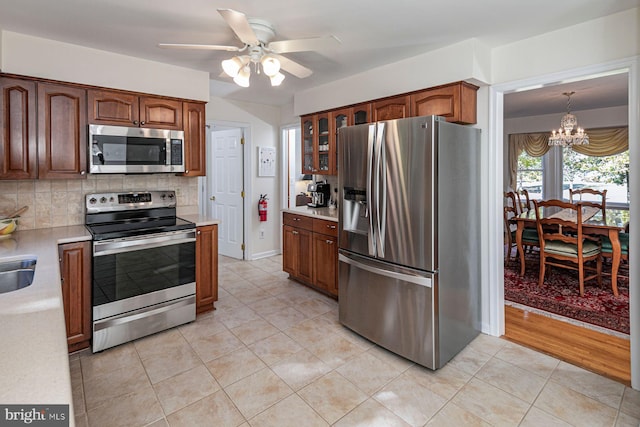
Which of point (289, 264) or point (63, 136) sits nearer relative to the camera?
point (63, 136)

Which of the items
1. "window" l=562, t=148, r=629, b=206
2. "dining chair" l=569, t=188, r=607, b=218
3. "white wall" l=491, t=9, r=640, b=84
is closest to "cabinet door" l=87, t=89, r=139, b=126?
"white wall" l=491, t=9, r=640, b=84

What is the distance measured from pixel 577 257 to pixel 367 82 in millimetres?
2996

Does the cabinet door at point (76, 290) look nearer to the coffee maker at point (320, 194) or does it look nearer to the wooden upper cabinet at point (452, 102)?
the coffee maker at point (320, 194)

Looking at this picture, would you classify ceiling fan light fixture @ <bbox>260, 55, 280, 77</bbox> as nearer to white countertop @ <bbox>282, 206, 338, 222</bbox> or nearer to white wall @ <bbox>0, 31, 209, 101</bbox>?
white wall @ <bbox>0, 31, 209, 101</bbox>

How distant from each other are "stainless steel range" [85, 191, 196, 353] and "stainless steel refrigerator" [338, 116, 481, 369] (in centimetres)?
146

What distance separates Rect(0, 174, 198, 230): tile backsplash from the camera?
2.78 meters

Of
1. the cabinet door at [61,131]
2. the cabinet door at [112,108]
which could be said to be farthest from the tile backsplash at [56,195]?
the cabinet door at [112,108]

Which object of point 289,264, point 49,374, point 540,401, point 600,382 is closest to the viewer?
point 49,374

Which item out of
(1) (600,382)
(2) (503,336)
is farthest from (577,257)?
(1) (600,382)

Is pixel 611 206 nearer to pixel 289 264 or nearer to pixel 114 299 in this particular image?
pixel 289 264

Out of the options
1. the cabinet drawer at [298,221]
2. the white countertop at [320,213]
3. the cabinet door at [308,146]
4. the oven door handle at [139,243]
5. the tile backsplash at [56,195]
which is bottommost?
the oven door handle at [139,243]

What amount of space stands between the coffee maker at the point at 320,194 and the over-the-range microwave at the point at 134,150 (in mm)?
1676

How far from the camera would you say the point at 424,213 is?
234 cm

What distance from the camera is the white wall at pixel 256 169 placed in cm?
483
